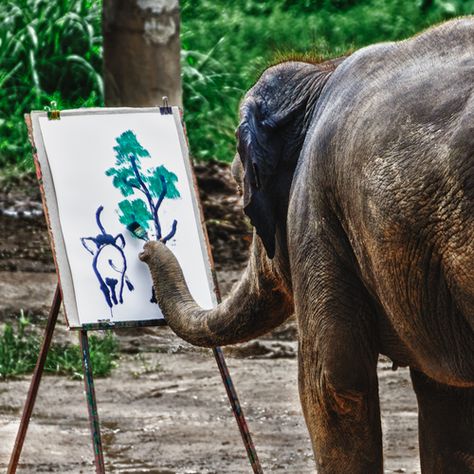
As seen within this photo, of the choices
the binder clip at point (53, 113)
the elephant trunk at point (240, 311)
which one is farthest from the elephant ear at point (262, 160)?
the binder clip at point (53, 113)

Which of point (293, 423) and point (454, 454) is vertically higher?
point (454, 454)

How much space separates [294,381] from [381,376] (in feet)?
1.64

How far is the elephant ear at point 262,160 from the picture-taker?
17.9 ft

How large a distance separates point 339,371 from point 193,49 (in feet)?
30.4

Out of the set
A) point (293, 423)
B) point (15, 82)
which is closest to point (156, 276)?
point (293, 423)

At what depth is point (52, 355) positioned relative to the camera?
9625 millimetres

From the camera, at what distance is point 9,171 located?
41.7 ft

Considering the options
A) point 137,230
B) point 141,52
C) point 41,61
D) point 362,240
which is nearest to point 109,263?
point 137,230

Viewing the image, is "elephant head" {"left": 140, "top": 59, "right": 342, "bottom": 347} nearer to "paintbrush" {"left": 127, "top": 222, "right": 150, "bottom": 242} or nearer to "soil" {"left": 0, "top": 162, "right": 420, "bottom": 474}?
"paintbrush" {"left": 127, "top": 222, "right": 150, "bottom": 242}

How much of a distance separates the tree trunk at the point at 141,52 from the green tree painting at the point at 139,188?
5155mm

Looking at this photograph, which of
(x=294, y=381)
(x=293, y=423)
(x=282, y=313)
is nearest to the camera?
(x=282, y=313)

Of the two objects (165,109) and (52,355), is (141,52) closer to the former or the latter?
(52,355)

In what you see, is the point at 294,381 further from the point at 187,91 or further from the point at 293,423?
the point at 187,91

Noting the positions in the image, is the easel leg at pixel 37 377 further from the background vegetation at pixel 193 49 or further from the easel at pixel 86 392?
the background vegetation at pixel 193 49
